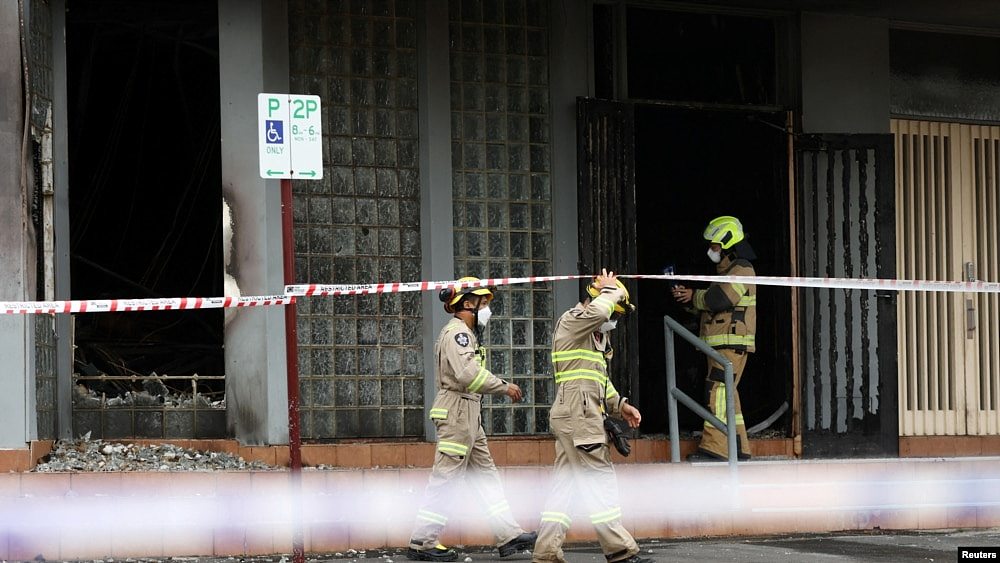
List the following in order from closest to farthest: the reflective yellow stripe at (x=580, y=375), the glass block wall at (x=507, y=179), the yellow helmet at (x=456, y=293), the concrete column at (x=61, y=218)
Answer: the reflective yellow stripe at (x=580, y=375) → the yellow helmet at (x=456, y=293) → the concrete column at (x=61, y=218) → the glass block wall at (x=507, y=179)

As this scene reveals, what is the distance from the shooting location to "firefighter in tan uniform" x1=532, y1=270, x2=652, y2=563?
9.11 metres

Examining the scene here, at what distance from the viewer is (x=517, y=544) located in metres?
9.93

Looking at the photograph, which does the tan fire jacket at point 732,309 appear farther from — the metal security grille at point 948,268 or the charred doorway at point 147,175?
the charred doorway at point 147,175

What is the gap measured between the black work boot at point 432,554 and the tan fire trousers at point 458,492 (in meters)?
0.03

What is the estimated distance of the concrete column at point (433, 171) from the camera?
11.9 m

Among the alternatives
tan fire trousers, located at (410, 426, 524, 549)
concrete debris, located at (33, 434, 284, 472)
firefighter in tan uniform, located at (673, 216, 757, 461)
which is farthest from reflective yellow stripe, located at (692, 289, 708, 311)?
concrete debris, located at (33, 434, 284, 472)

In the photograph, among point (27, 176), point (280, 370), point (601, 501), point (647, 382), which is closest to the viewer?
point (601, 501)

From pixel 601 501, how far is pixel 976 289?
417 cm

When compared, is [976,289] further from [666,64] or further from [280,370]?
[280,370]

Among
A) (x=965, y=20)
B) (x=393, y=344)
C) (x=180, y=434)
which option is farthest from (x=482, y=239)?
(x=965, y=20)

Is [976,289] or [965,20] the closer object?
[976,289]

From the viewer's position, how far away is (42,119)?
36.1ft

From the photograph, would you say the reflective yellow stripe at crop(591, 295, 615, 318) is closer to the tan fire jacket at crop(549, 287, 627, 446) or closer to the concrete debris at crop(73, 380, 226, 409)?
the tan fire jacket at crop(549, 287, 627, 446)

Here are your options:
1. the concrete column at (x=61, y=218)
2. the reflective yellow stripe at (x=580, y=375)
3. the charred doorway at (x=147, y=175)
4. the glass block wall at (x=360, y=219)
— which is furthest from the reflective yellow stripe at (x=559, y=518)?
the charred doorway at (x=147, y=175)
